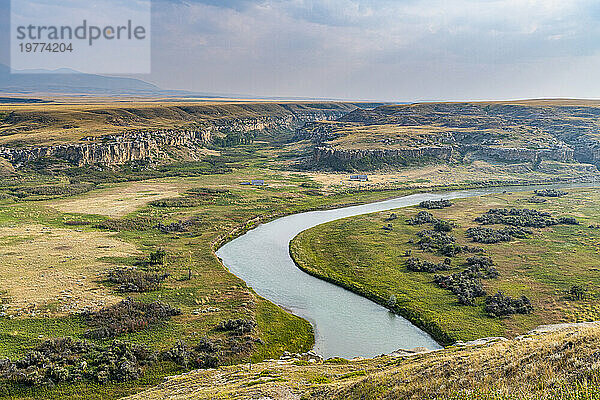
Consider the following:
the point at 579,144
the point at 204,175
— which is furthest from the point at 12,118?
the point at 579,144

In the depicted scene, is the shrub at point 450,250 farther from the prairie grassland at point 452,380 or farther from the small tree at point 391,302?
the prairie grassland at point 452,380

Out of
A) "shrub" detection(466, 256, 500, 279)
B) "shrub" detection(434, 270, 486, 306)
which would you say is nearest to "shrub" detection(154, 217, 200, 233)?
"shrub" detection(434, 270, 486, 306)

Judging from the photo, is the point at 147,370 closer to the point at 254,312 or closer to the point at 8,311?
the point at 254,312

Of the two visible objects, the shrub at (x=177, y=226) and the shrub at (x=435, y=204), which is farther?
the shrub at (x=435, y=204)

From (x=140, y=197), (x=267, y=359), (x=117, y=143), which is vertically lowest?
(x=267, y=359)

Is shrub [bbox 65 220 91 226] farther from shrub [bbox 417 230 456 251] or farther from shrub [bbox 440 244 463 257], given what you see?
shrub [bbox 440 244 463 257]

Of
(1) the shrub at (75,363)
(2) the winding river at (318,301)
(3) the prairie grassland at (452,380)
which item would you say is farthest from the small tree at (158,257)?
(3) the prairie grassland at (452,380)
